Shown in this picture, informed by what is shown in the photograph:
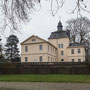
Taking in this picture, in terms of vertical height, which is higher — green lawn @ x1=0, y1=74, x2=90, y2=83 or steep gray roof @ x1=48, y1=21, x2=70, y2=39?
steep gray roof @ x1=48, y1=21, x2=70, y2=39

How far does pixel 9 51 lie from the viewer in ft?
198

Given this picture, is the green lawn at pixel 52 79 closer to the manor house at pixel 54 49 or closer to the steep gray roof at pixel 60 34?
the manor house at pixel 54 49

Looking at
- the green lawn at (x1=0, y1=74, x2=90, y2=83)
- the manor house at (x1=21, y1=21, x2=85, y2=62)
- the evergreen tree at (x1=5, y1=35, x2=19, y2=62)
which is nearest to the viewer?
the green lawn at (x1=0, y1=74, x2=90, y2=83)

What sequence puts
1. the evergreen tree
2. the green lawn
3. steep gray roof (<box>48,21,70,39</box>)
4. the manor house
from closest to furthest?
1. the green lawn
2. the manor house
3. steep gray roof (<box>48,21,70,39</box>)
4. the evergreen tree

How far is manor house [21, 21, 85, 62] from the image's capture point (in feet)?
130

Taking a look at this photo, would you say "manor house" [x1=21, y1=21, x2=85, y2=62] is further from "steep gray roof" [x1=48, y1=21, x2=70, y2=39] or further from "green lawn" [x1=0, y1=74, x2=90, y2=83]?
"green lawn" [x1=0, y1=74, x2=90, y2=83]

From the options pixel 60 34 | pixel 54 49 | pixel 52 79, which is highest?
pixel 60 34

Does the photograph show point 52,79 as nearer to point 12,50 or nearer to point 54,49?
point 54,49

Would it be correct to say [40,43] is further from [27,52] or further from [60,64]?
[60,64]

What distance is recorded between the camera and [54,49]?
45.1 m

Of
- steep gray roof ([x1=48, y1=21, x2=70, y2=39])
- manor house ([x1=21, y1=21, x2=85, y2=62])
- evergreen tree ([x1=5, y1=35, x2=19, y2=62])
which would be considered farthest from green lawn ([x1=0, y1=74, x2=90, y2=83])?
evergreen tree ([x1=5, y1=35, x2=19, y2=62])

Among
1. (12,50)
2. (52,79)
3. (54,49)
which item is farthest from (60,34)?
(52,79)

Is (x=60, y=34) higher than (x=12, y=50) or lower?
higher

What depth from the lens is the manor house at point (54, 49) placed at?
39.6m
